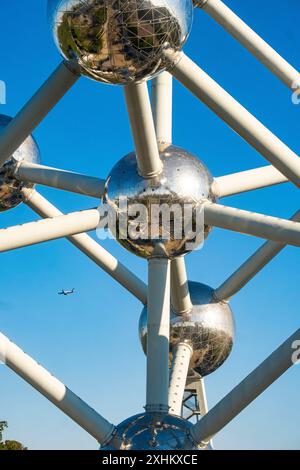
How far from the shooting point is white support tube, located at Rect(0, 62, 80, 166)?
9.03 metres

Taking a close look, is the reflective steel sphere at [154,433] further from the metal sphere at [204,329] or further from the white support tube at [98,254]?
the white support tube at [98,254]

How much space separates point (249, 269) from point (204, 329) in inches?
47.2

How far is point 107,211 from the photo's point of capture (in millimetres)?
10281

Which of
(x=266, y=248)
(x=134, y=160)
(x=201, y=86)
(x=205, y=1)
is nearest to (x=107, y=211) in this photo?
(x=134, y=160)

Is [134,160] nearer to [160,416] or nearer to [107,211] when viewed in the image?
[107,211]

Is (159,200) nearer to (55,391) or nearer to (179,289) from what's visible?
(55,391)

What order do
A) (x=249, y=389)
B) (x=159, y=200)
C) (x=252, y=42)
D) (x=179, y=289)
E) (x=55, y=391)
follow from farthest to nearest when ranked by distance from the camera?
(x=179, y=289) → (x=252, y=42) → (x=159, y=200) → (x=55, y=391) → (x=249, y=389)

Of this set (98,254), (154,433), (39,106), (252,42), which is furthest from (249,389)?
(252,42)

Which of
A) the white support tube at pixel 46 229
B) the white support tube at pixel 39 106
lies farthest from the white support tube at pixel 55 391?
the white support tube at pixel 39 106

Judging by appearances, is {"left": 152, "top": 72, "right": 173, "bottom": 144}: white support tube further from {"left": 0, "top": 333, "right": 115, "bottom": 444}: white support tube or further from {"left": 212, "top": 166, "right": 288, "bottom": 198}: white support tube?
{"left": 0, "top": 333, "right": 115, "bottom": 444}: white support tube

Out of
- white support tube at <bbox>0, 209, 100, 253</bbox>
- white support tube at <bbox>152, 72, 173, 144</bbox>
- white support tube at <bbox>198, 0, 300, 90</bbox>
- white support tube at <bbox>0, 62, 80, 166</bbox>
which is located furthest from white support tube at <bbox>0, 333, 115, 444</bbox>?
white support tube at <bbox>198, 0, 300, 90</bbox>

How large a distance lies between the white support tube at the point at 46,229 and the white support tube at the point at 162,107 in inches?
61.3

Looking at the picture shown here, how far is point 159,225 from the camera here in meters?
10.1

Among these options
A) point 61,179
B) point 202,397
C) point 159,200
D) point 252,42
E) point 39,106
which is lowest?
point 159,200
